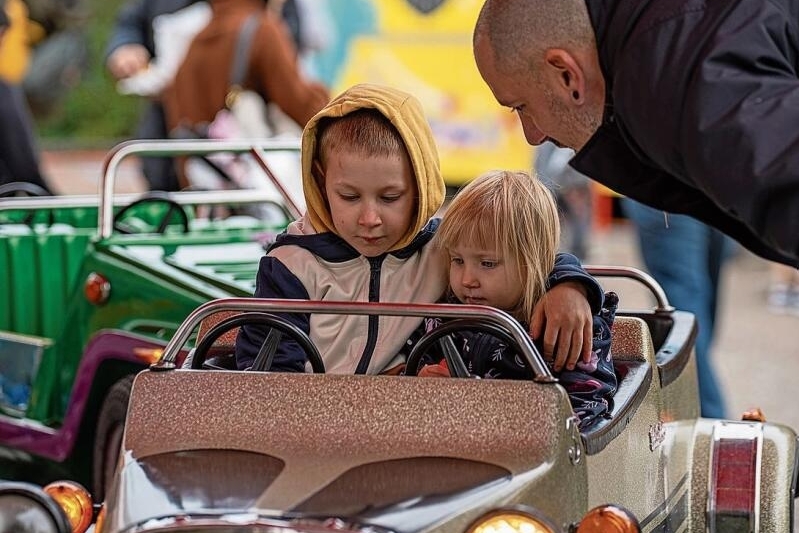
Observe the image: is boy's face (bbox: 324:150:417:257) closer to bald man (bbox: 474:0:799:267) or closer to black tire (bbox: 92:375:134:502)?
bald man (bbox: 474:0:799:267)

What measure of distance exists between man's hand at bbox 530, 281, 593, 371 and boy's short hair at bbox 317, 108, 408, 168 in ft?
1.60

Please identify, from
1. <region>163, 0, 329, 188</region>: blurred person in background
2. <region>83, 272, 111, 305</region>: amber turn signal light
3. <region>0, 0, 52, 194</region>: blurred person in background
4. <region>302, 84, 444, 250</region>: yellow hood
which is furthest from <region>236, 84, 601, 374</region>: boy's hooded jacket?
<region>163, 0, 329, 188</region>: blurred person in background

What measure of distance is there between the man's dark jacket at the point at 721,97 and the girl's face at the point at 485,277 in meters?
0.67

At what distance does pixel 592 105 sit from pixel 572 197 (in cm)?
844

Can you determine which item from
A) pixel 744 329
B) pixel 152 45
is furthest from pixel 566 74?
pixel 152 45

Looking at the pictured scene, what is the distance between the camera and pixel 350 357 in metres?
3.37

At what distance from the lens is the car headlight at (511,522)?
2404 millimetres

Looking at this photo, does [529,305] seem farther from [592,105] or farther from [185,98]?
[185,98]

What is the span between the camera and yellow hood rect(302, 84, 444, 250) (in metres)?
3.29

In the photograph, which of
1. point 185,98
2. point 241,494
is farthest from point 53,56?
point 241,494

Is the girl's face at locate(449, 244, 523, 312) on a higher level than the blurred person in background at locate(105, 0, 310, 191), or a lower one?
lower

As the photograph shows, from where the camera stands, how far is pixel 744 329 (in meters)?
9.02

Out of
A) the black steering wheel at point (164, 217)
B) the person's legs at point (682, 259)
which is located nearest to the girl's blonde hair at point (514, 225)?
the black steering wheel at point (164, 217)

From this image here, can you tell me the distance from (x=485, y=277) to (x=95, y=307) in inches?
83.2
